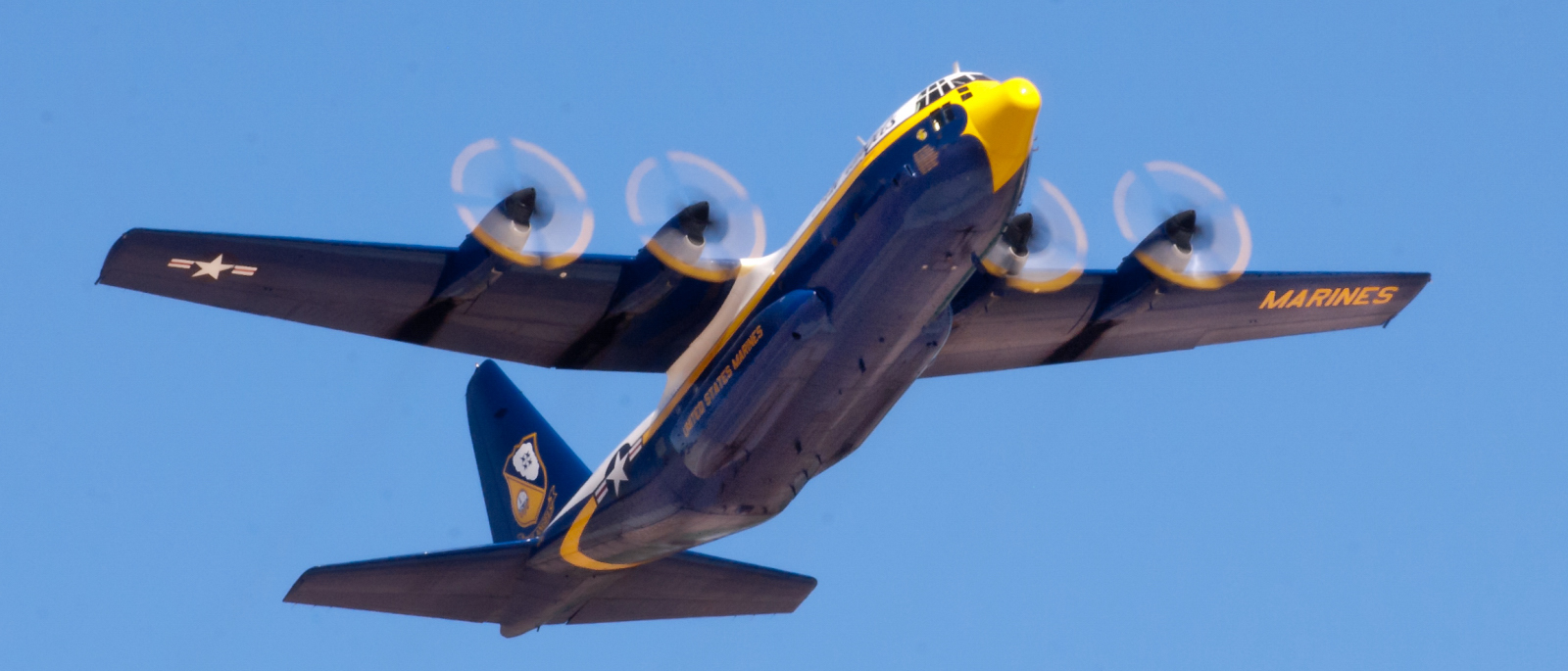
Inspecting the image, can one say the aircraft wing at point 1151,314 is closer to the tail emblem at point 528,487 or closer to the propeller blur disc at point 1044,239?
the propeller blur disc at point 1044,239

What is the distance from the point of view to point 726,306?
24.9 m

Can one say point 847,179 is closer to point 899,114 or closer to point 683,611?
point 899,114

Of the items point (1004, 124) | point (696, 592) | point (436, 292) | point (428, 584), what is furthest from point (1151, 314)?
point (428, 584)

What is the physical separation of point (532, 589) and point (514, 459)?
3.25m

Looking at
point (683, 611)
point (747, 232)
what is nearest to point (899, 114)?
point (747, 232)

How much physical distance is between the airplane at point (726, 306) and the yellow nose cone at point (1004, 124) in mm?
25

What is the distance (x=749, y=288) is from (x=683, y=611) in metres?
6.15

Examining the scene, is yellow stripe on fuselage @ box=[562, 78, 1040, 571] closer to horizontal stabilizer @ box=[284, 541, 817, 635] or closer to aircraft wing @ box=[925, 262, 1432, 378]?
aircraft wing @ box=[925, 262, 1432, 378]

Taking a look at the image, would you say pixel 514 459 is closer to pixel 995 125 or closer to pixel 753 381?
pixel 753 381

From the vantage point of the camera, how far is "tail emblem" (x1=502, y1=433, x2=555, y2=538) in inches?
1118

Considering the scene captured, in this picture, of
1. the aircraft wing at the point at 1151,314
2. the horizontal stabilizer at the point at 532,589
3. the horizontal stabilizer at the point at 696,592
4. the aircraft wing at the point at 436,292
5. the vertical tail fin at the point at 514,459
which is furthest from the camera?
the vertical tail fin at the point at 514,459

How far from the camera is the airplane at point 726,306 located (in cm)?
2209

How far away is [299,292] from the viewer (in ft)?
77.7

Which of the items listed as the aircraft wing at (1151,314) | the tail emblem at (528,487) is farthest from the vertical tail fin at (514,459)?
the aircraft wing at (1151,314)
